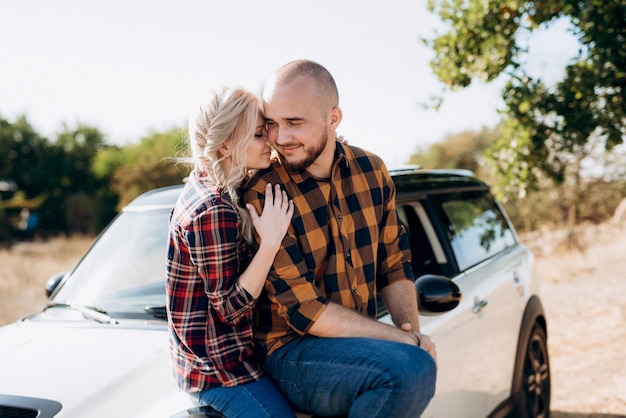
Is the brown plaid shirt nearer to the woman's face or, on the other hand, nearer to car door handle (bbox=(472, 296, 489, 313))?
the woman's face

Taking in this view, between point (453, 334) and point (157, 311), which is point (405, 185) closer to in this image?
point (453, 334)

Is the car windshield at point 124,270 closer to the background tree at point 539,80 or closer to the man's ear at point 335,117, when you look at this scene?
the man's ear at point 335,117

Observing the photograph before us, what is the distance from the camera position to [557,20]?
6426 millimetres

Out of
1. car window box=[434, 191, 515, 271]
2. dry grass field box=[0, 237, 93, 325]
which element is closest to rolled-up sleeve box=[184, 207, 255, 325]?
car window box=[434, 191, 515, 271]

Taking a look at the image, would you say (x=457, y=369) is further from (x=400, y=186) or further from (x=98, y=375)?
(x=98, y=375)

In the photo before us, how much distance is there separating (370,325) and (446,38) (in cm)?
499

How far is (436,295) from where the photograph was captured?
3094 millimetres

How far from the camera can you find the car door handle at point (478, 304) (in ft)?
12.7

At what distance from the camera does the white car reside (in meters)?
2.50

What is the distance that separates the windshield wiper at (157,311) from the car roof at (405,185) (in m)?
0.69

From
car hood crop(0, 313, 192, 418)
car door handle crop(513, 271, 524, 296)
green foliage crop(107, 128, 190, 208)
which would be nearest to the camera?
car hood crop(0, 313, 192, 418)

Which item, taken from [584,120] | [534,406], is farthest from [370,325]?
[584,120]

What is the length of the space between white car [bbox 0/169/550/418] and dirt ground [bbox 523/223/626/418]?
0.83 metres

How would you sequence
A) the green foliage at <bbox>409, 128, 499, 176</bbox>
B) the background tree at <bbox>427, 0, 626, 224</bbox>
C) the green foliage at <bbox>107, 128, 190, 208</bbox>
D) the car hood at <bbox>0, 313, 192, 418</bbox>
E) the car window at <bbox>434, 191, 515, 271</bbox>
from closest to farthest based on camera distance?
the car hood at <bbox>0, 313, 192, 418</bbox>, the car window at <bbox>434, 191, 515, 271</bbox>, the background tree at <bbox>427, 0, 626, 224</bbox>, the green foliage at <bbox>107, 128, 190, 208</bbox>, the green foliage at <bbox>409, 128, 499, 176</bbox>
